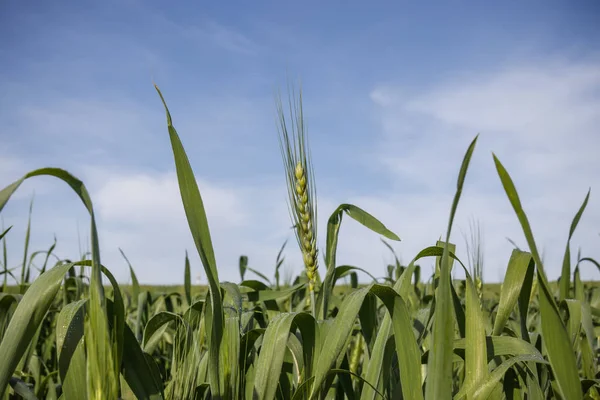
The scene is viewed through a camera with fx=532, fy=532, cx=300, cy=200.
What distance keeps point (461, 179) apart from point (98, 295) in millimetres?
565

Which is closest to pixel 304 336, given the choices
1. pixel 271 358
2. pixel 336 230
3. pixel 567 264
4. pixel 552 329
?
pixel 271 358

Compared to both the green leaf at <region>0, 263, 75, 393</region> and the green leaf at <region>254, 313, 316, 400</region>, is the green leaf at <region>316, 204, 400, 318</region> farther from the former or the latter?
the green leaf at <region>0, 263, 75, 393</region>

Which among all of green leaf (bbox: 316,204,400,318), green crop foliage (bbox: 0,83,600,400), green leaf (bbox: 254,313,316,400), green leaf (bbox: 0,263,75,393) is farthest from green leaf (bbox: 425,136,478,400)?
green leaf (bbox: 0,263,75,393)

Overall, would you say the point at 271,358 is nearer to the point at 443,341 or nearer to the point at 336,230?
the point at 443,341

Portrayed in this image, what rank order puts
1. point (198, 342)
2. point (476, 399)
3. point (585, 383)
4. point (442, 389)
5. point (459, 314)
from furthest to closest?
point (585, 383), point (459, 314), point (198, 342), point (476, 399), point (442, 389)

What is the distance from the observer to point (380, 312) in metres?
2.88

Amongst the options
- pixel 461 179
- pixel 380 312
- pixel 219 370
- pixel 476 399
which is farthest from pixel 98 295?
pixel 380 312

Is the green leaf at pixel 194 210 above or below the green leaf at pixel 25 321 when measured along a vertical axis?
above

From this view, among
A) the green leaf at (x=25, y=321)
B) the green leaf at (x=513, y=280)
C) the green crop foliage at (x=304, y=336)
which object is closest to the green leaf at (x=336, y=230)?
the green crop foliage at (x=304, y=336)

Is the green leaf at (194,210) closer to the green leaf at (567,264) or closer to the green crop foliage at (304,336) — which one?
the green crop foliage at (304,336)

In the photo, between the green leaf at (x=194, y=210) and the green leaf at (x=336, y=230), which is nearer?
the green leaf at (x=194, y=210)

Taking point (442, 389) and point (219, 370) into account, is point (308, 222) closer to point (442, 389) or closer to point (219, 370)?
point (219, 370)

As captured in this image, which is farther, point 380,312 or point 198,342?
point 380,312

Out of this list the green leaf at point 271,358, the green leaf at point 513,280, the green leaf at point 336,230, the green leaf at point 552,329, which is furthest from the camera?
the green leaf at point 336,230
